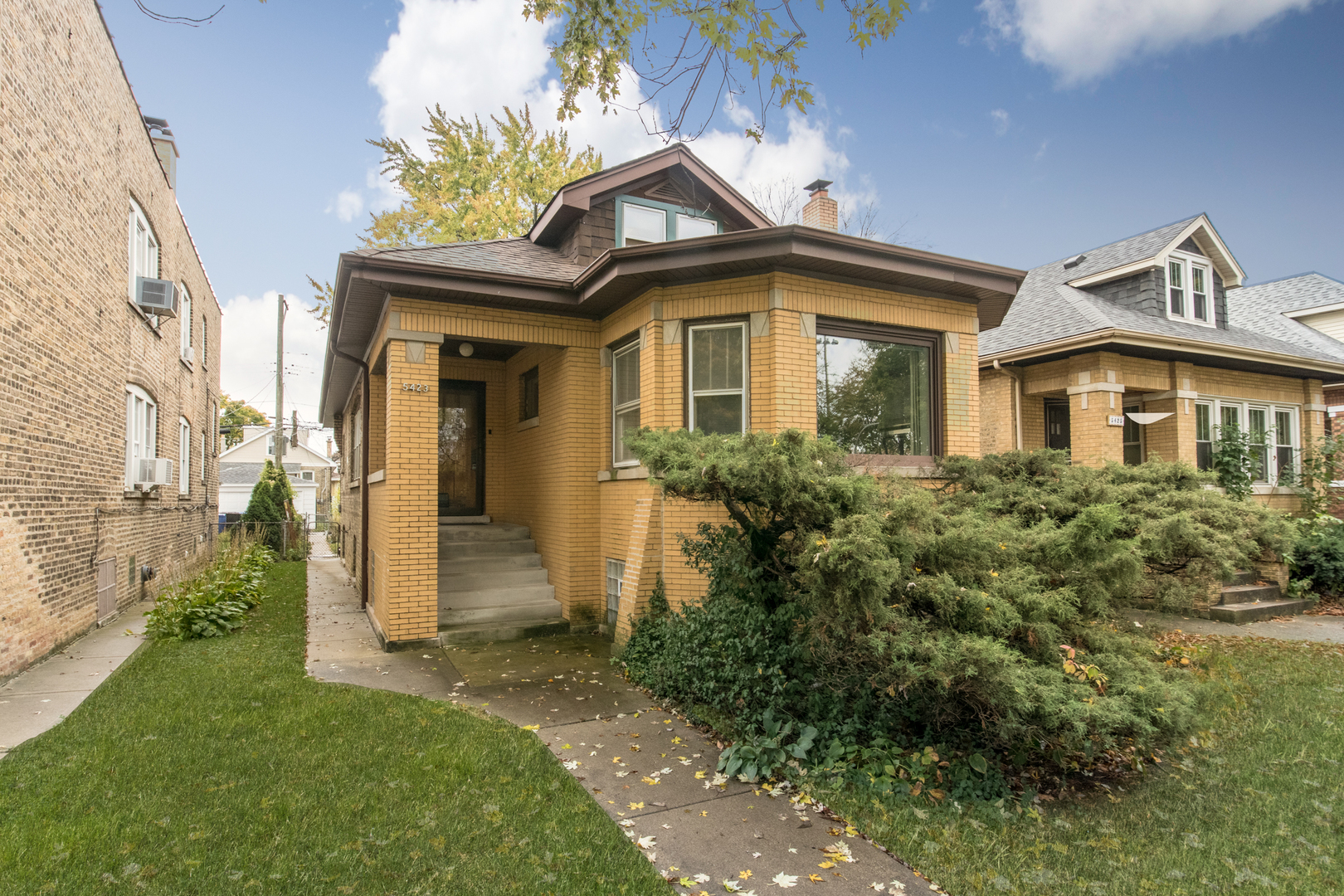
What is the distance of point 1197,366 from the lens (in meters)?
13.2

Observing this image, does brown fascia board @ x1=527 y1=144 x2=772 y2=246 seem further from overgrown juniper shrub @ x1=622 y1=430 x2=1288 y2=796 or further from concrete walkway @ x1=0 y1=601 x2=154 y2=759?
concrete walkway @ x1=0 y1=601 x2=154 y2=759

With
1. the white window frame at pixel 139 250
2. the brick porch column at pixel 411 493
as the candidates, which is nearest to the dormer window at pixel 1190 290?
the brick porch column at pixel 411 493

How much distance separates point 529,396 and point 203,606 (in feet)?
16.1

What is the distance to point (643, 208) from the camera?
9859 millimetres

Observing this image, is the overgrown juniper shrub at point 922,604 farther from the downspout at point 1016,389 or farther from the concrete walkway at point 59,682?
the downspout at point 1016,389

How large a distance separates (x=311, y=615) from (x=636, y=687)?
590 centimetres

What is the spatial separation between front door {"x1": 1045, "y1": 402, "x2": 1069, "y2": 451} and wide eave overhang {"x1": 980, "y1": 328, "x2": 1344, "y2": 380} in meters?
1.32

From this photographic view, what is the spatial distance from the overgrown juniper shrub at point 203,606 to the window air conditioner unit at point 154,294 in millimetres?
3932

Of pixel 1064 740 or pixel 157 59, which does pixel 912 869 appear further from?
pixel 157 59

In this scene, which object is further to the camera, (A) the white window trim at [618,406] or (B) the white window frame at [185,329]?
(B) the white window frame at [185,329]

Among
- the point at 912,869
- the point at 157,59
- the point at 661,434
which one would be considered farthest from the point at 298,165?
the point at 912,869

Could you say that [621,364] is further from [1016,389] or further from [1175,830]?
[1016,389]

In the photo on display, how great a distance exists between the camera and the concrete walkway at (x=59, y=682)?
16.9 feet

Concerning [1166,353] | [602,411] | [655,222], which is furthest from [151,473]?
[1166,353]
